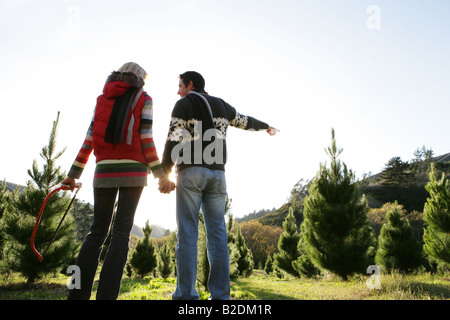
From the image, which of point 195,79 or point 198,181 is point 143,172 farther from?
point 195,79

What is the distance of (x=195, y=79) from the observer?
294 centimetres

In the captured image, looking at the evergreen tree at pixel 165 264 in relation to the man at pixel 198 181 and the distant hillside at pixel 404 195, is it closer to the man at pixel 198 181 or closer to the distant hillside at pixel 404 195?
the man at pixel 198 181

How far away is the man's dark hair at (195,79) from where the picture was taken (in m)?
2.91

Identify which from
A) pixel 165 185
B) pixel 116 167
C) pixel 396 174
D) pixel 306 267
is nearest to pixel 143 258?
pixel 306 267

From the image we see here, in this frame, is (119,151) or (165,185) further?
(165,185)

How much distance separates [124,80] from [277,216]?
74.1 meters

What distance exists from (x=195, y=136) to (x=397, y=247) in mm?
15429

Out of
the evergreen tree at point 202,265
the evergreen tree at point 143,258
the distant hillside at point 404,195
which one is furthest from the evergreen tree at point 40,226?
the distant hillside at point 404,195

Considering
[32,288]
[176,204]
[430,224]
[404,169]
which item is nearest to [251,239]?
[404,169]

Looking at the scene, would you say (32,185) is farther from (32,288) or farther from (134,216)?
(134,216)

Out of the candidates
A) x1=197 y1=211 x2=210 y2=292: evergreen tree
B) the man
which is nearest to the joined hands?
the man

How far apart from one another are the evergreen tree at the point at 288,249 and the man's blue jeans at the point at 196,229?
19426 millimetres

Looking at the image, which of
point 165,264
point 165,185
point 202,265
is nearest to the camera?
point 165,185
